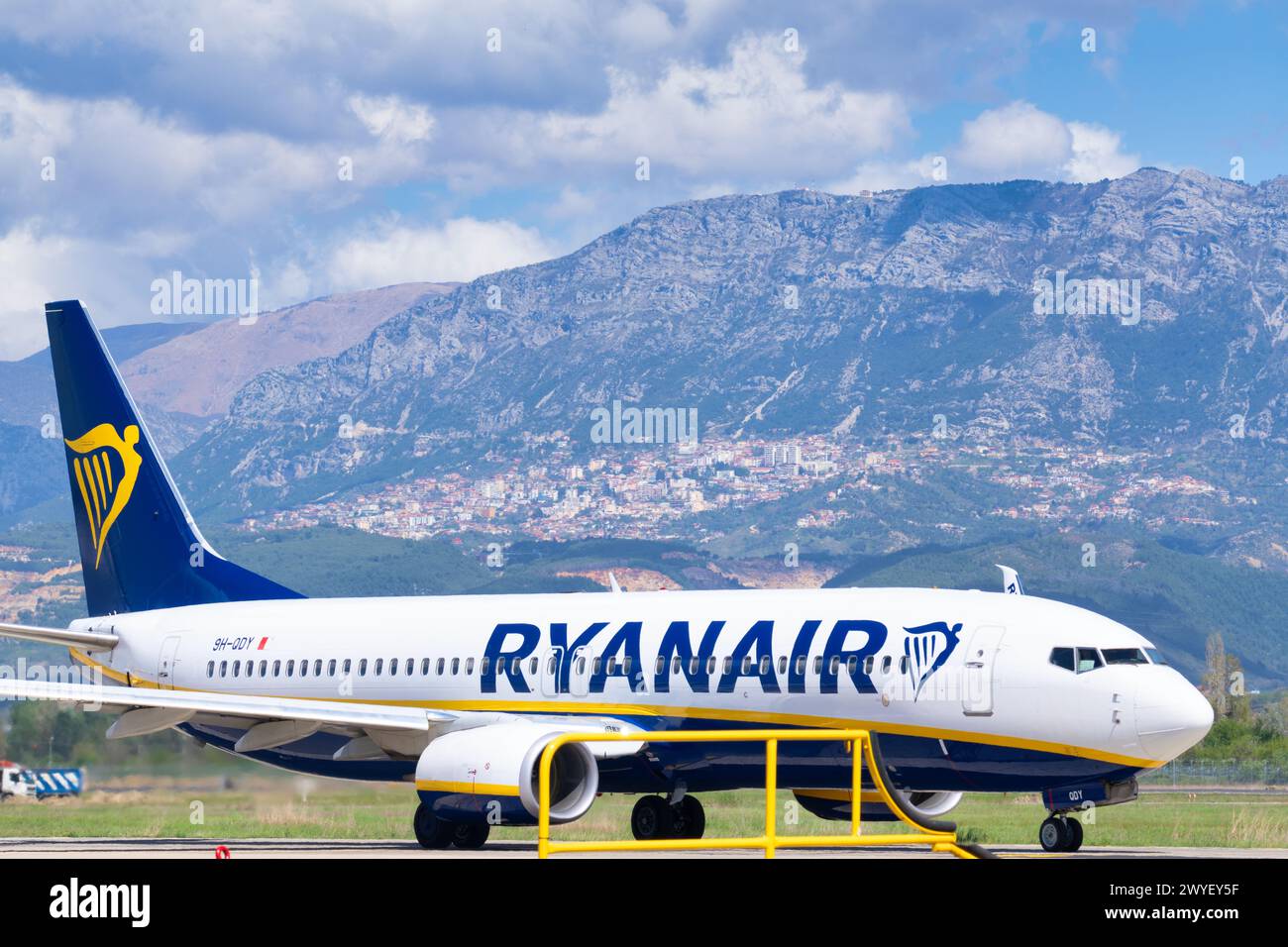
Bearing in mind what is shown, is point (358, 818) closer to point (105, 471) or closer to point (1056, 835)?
point (105, 471)

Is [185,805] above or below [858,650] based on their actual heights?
below

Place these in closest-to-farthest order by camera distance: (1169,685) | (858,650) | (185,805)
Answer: (1169,685)
(858,650)
(185,805)

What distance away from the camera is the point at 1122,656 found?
29.9 m

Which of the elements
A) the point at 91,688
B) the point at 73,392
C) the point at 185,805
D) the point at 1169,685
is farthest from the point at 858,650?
the point at 73,392

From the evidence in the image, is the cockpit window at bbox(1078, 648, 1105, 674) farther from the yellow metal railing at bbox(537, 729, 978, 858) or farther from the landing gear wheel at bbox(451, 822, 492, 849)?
the landing gear wheel at bbox(451, 822, 492, 849)

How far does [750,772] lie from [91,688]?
426 inches

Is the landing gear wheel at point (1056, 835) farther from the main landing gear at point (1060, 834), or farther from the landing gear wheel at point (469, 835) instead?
the landing gear wheel at point (469, 835)

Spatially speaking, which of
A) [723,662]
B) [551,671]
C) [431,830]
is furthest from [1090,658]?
[431,830]

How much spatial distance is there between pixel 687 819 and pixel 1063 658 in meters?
8.68

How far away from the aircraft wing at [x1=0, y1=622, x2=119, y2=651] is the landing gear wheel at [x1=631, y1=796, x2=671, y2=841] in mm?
11333

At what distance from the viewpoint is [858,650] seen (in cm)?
3156

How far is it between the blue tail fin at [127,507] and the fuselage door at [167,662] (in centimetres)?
142
